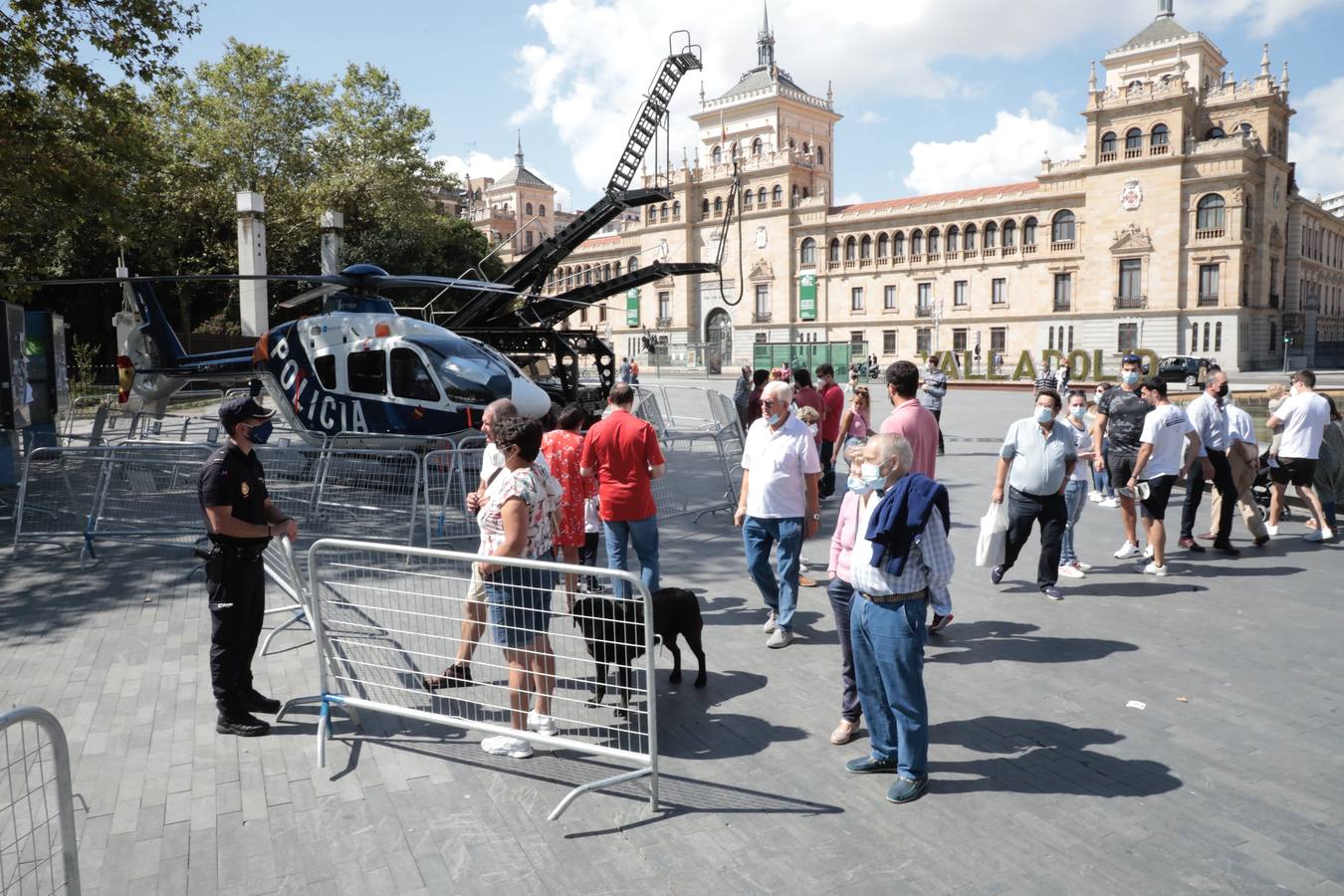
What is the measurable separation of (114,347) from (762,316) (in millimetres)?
45184

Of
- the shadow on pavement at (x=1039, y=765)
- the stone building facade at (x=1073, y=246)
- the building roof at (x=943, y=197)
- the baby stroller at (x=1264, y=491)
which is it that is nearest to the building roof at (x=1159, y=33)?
the stone building facade at (x=1073, y=246)

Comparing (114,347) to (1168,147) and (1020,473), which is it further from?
(1168,147)

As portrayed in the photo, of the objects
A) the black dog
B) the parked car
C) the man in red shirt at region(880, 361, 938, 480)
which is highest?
the parked car

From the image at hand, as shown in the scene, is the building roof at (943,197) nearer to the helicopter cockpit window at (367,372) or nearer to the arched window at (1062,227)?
the arched window at (1062,227)

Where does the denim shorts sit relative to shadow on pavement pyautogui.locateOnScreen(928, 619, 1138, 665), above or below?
above

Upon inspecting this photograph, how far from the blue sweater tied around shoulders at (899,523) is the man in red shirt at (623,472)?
2.39 m

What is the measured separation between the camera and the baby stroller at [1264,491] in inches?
405

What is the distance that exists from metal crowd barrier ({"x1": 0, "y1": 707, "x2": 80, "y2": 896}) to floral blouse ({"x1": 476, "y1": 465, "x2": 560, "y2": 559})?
199cm

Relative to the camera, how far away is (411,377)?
12391 mm

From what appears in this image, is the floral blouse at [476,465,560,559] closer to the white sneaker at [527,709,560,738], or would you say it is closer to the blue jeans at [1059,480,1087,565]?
the white sneaker at [527,709,560,738]

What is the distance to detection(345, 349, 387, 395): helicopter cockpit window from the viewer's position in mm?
12508

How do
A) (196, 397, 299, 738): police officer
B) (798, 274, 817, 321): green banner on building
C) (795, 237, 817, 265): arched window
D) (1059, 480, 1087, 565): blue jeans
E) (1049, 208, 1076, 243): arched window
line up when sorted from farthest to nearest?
(795, 237, 817, 265): arched window
(798, 274, 817, 321): green banner on building
(1049, 208, 1076, 243): arched window
(1059, 480, 1087, 565): blue jeans
(196, 397, 299, 738): police officer

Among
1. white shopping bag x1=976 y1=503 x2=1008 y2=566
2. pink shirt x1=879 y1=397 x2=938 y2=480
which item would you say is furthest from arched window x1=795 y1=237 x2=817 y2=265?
pink shirt x1=879 y1=397 x2=938 y2=480

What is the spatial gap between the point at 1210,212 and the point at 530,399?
5255 cm
